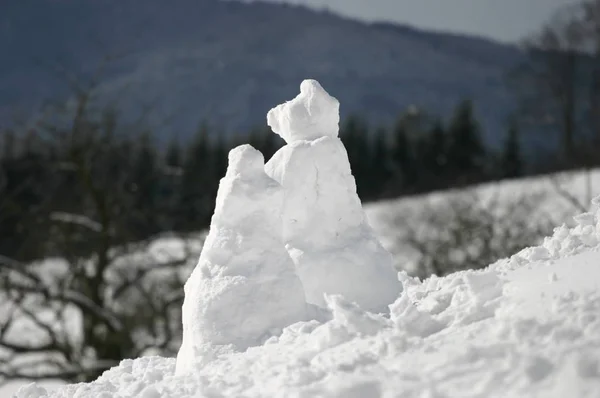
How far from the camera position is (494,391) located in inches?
154

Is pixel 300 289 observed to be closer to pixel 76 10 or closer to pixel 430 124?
pixel 430 124

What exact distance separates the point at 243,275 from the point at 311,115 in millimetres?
1825

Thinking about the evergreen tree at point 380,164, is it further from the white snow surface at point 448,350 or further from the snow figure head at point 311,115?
the white snow surface at point 448,350

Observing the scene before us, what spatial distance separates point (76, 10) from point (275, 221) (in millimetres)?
105831

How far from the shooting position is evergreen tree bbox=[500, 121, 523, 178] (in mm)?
46906

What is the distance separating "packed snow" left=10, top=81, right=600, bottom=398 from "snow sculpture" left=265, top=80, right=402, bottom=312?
0.04ft

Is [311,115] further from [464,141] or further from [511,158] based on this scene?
[511,158]

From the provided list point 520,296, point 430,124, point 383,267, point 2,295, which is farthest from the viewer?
point 430,124

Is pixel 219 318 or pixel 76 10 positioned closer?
pixel 219 318

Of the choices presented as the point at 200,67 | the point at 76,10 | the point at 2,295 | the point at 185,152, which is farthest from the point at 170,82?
the point at 2,295

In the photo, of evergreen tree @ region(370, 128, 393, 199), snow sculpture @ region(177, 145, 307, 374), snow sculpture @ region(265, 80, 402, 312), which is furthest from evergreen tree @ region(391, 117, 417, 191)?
snow sculpture @ region(177, 145, 307, 374)

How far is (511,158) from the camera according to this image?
47281mm

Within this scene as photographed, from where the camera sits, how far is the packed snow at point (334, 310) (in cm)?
412

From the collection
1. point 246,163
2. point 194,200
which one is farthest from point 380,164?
point 246,163
